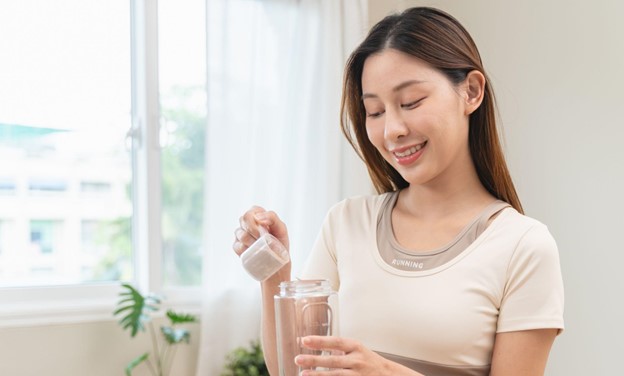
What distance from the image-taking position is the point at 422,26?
1121mm

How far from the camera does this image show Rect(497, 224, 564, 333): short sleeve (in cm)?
103

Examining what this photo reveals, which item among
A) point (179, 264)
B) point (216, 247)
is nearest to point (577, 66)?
point (216, 247)

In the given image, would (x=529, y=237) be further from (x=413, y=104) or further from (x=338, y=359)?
(x=338, y=359)

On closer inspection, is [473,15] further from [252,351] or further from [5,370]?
[5,370]

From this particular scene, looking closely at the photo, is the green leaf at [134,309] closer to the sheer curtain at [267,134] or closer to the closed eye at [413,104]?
the sheer curtain at [267,134]

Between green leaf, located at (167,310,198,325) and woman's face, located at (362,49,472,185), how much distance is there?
1545 mm

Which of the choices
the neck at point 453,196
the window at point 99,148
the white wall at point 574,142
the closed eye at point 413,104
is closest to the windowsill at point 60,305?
the window at point 99,148

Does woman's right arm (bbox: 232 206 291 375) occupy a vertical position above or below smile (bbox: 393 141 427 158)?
below

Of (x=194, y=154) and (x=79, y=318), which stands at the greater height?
(x=194, y=154)

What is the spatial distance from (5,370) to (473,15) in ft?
6.98

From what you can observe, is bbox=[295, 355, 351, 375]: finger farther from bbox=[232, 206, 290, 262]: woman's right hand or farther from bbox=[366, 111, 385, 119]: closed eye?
bbox=[366, 111, 385, 119]: closed eye

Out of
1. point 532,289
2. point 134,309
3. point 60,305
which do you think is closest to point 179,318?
point 134,309

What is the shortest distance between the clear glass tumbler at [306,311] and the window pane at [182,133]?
184 centimetres

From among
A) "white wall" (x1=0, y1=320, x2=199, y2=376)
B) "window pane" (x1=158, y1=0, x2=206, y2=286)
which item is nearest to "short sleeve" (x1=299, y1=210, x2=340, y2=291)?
"white wall" (x1=0, y1=320, x2=199, y2=376)
